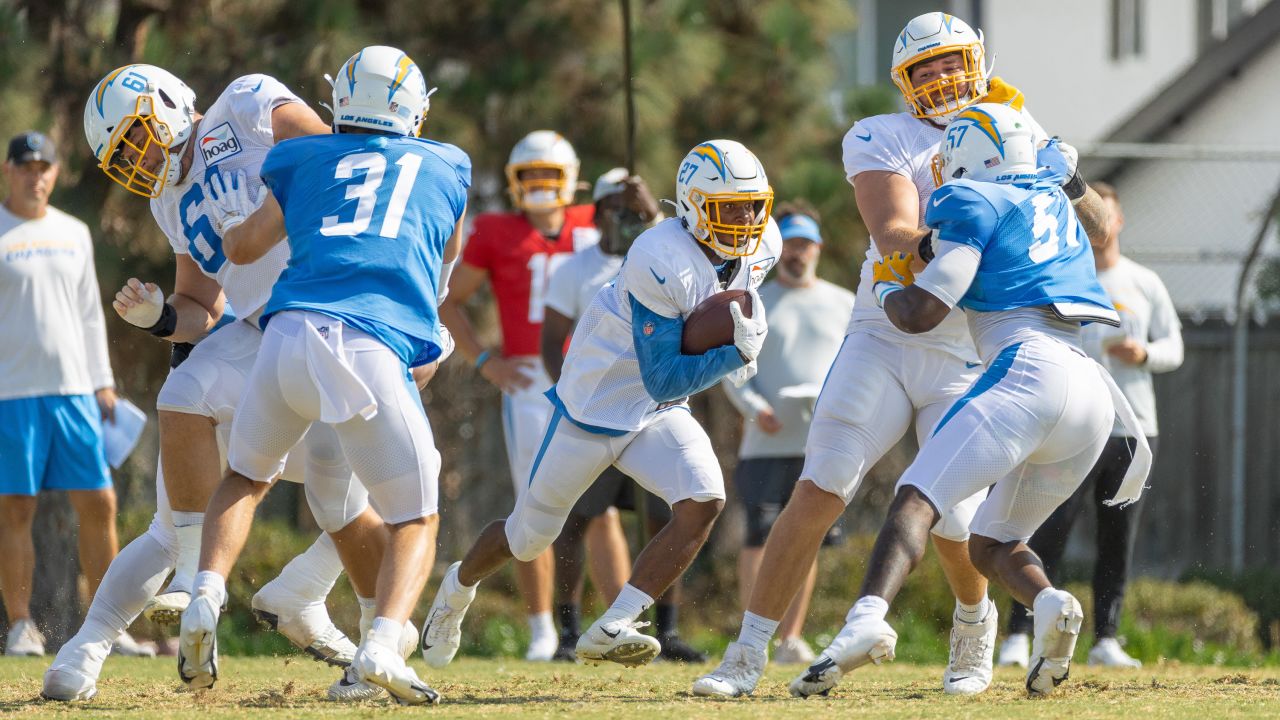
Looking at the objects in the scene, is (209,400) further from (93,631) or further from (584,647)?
(584,647)

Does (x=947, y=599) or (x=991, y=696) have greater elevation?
(x=991, y=696)

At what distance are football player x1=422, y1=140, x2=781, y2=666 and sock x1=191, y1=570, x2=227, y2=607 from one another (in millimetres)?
1066

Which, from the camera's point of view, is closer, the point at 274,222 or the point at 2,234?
the point at 274,222

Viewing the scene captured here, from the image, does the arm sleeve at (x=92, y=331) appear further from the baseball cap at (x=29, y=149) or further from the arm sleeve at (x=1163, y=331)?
the arm sleeve at (x=1163, y=331)

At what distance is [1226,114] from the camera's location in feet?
55.3

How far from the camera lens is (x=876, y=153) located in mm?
5426

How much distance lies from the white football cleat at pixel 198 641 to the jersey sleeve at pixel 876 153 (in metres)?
2.37

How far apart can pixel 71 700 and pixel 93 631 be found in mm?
209

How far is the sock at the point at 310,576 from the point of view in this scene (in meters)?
5.55

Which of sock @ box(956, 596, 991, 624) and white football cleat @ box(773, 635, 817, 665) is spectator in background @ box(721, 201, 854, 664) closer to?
white football cleat @ box(773, 635, 817, 665)

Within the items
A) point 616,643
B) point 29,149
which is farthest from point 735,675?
point 29,149

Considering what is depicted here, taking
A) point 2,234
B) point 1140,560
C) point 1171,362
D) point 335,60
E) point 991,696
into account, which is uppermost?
point 335,60

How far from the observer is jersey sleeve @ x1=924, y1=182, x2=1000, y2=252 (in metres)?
4.79

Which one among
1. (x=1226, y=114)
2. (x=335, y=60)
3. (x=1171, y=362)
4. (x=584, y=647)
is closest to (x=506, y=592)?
(x=335, y=60)
